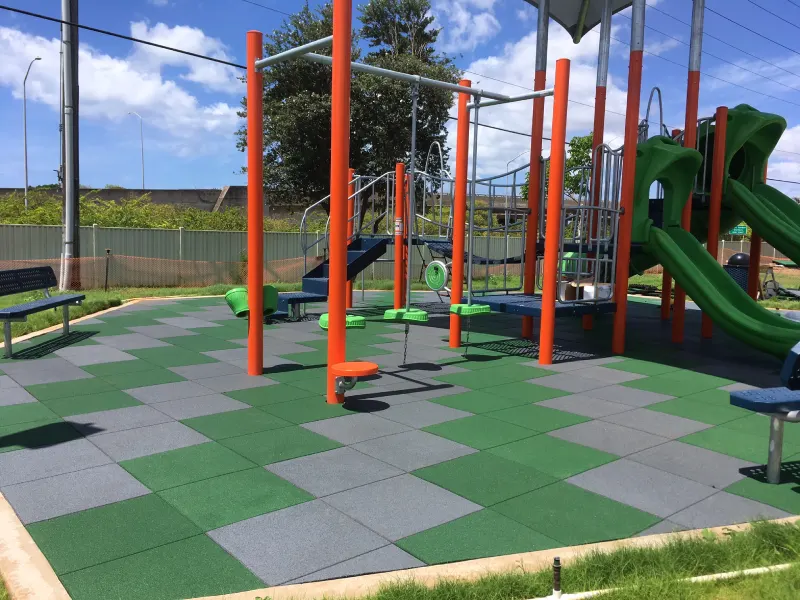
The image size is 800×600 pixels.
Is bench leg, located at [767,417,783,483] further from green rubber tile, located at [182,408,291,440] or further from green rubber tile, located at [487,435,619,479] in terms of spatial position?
green rubber tile, located at [182,408,291,440]

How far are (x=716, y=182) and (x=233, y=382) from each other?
8678 mm

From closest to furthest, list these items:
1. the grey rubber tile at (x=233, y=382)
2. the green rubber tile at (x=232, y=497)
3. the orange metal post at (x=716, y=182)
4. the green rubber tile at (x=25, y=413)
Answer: the green rubber tile at (x=232, y=497) → the green rubber tile at (x=25, y=413) → the grey rubber tile at (x=233, y=382) → the orange metal post at (x=716, y=182)

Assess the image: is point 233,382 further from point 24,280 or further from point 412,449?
point 24,280

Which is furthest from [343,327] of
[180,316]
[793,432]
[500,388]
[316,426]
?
[180,316]

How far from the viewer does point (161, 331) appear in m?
10.3

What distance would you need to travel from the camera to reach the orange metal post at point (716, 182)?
10.5 meters

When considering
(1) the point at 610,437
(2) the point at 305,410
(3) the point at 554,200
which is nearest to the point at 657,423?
(1) the point at 610,437

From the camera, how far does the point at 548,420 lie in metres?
5.71

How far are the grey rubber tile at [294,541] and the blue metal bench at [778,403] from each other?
2.53 m

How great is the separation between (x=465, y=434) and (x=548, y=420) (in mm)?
940

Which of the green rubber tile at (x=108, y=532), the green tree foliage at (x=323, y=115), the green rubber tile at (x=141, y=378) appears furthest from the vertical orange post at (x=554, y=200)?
the green tree foliage at (x=323, y=115)

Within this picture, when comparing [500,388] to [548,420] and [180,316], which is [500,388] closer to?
[548,420]

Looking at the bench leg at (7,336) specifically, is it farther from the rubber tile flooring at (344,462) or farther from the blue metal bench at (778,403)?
the blue metal bench at (778,403)

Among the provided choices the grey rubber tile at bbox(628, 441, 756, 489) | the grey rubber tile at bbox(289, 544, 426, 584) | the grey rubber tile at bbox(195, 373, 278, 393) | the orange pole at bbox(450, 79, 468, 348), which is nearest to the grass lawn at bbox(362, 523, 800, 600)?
the grey rubber tile at bbox(289, 544, 426, 584)
